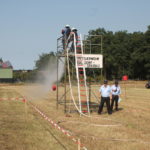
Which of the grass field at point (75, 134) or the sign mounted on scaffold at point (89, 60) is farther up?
the sign mounted on scaffold at point (89, 60)

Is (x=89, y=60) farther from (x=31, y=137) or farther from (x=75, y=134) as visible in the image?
(x=31, y=137)

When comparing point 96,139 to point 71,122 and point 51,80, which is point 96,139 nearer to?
point 71,122

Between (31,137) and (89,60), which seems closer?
(31,137)

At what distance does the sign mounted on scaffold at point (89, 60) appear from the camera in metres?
15.3

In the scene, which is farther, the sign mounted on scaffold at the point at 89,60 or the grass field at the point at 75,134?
the sign mounted on scaffold at the point at 89,60

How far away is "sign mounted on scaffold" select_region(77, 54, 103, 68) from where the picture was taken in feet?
50.2

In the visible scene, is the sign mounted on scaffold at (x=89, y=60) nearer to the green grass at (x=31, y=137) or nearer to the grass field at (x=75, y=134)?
the grass field at (x=75, y=134)

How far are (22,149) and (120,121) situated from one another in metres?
6.05

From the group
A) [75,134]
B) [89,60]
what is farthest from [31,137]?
[89,60]

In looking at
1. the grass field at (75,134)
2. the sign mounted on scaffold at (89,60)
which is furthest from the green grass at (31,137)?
the sign mounted on scaffold at (89,60)

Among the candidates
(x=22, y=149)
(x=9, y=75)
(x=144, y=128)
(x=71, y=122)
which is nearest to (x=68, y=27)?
(x=71, y=122)

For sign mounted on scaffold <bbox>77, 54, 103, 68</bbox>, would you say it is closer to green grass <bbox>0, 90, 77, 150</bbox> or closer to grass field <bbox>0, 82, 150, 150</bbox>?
grass field <bbox>0, 82, 150, 150</bbox>

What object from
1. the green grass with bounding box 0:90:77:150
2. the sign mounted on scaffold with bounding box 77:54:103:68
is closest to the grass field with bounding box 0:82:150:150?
the green grass with bounding box 0:90:77:150

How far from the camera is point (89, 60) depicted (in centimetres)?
1563
